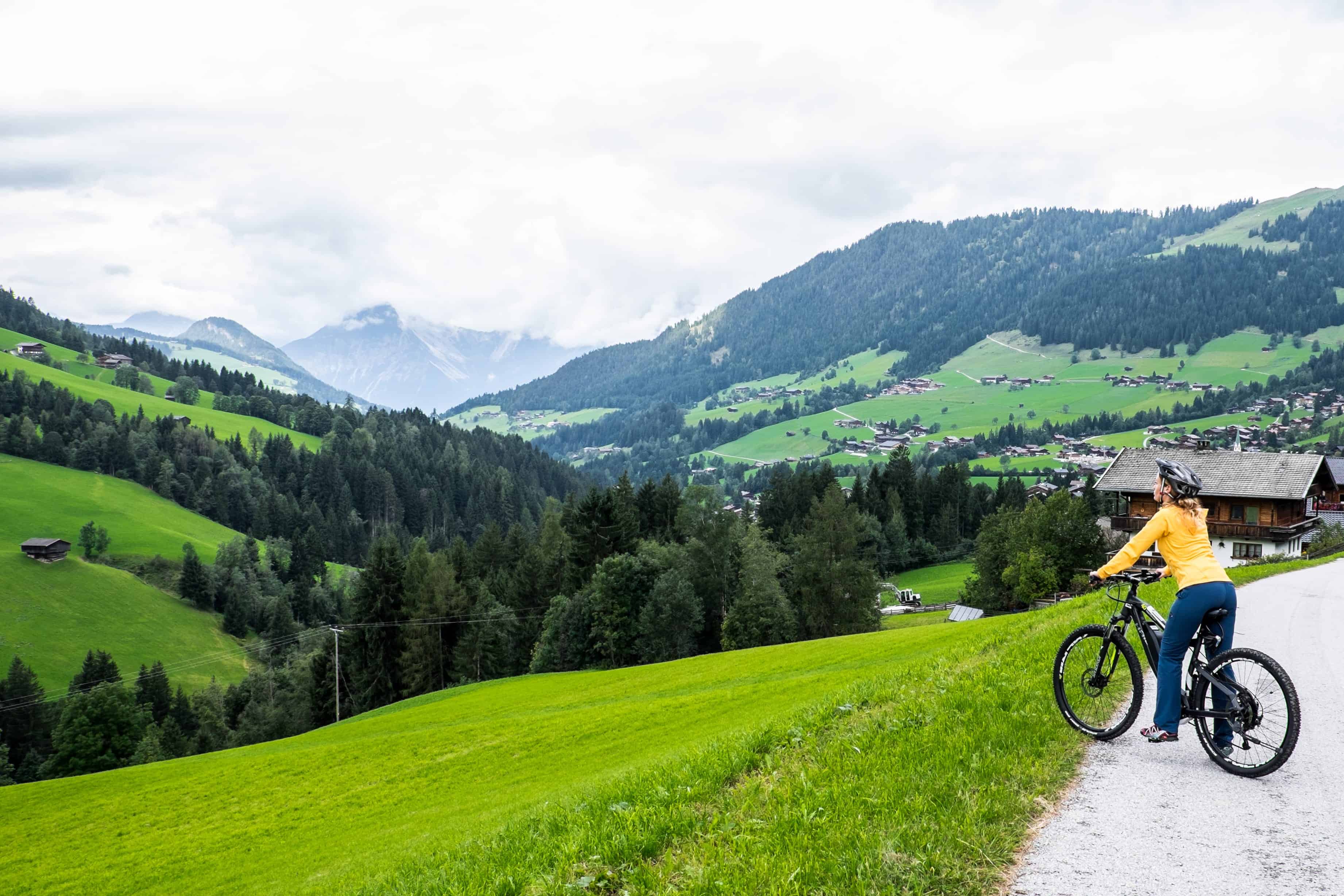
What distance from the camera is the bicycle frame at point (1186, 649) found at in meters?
8.65

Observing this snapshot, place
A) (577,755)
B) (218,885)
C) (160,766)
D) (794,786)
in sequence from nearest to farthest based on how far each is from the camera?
(794,786) < (218,885) < (577,755) < (160,766)

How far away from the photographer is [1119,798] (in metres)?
8.02

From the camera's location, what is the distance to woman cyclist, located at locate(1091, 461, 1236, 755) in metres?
8.98

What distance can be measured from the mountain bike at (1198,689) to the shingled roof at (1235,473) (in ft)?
182

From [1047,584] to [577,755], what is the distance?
173 ft

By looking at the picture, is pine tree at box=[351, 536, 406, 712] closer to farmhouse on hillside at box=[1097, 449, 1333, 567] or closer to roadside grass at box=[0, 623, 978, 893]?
roadside grass at box=[0, 623, 978, 893]

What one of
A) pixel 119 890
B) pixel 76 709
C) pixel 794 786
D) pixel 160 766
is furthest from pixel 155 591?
pixel 794 786

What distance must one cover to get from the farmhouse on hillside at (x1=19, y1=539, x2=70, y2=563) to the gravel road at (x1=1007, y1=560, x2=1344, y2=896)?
521 feet

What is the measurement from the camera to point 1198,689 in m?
9.02

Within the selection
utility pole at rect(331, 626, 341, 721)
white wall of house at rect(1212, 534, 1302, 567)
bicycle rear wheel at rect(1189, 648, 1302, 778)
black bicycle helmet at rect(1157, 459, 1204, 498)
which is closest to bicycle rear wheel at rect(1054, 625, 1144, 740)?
bicycle rear wheel at rect(1189, 648, 1302, 778)

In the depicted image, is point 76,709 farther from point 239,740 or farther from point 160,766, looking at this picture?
point 160,766

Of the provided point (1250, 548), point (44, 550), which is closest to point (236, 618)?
point (44, 550)

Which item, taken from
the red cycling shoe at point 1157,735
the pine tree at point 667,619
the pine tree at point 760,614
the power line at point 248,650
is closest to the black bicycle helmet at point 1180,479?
the red cycling shoe at point 1157,735

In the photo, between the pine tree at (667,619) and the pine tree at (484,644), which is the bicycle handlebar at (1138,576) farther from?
the pine tree at (484,644)
